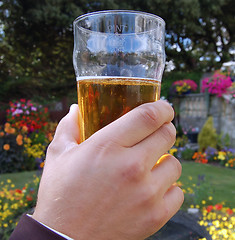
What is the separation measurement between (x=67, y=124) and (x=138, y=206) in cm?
36

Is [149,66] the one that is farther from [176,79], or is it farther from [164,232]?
[176,79]

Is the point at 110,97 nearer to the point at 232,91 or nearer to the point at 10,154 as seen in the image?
the point at 10,154

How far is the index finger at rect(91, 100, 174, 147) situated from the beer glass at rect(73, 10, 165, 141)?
0.34 feet

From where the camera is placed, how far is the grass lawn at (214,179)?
3488mm

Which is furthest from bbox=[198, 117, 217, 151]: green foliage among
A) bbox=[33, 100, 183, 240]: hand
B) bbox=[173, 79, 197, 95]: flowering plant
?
bbox=[33, 100, 183, 240]: hand

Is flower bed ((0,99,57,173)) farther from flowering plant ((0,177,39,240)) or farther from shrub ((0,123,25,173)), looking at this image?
flowering plant ((0,177,39,240))

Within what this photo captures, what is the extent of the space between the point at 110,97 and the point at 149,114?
0.51 feet

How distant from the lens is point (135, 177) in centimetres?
56

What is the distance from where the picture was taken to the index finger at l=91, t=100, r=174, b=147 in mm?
586

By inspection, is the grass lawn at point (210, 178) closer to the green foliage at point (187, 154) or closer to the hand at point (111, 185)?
the green foliage at point (187, 154)

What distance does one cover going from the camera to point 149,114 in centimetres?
62

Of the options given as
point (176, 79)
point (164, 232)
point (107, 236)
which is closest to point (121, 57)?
point (107, 236)

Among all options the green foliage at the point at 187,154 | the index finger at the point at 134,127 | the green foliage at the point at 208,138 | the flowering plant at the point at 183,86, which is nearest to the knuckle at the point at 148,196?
the index finger at the point at 134,127

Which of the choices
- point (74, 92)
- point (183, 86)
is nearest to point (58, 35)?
point (74, 92)
